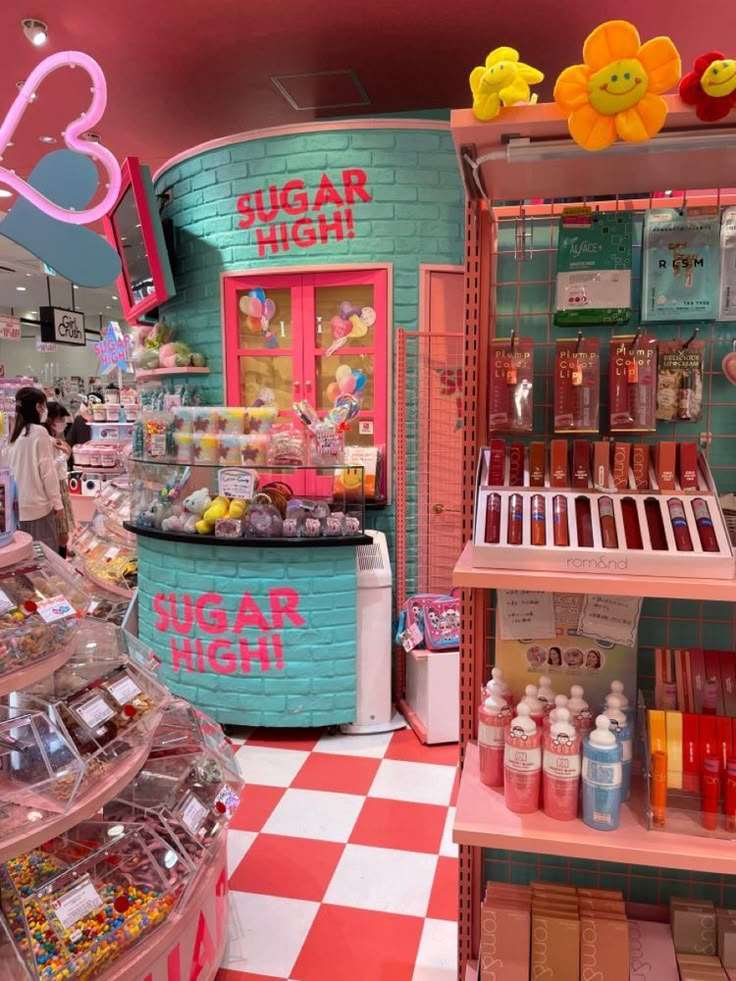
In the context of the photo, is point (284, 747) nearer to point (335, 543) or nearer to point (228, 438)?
point (335, 543)

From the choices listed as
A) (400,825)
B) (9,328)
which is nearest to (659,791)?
(400,825)

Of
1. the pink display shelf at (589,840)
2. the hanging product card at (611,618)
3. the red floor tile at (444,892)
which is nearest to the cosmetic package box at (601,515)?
the hanging product card at (611,618)

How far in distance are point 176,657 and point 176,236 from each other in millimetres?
2667

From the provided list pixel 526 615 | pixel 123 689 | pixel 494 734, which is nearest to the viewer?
pixel 494 734

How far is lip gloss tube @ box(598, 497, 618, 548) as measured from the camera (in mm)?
1431

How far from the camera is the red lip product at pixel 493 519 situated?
4.76 ft

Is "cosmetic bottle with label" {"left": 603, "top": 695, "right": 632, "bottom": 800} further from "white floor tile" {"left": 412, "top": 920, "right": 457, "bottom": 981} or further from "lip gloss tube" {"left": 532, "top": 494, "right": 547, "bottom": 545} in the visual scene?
"white floor tile" {"left": 412, "top": 920, "right": 457, "bottom": 981}

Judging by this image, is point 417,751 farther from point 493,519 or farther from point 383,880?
point 493,519

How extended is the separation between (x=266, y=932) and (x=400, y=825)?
0.75m

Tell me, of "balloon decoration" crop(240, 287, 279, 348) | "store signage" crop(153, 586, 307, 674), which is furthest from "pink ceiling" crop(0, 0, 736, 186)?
"store signage" crop(153, 586, 307, 674)

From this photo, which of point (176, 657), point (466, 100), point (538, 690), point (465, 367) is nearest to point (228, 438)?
point (176, 657)

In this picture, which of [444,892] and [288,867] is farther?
[288,867]

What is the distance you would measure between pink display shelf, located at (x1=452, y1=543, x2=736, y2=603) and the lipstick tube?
33cm

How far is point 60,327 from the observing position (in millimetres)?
11148
